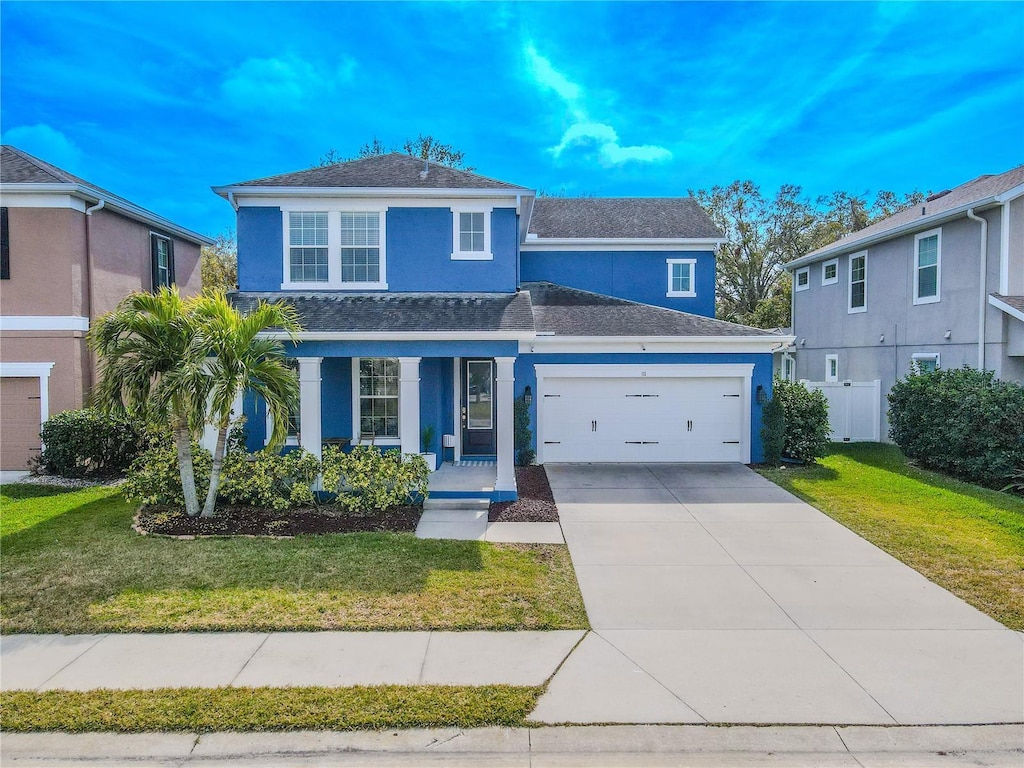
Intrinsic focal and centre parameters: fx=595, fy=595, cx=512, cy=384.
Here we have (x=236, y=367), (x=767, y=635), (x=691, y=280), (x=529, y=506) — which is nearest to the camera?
(x=767, y=635)

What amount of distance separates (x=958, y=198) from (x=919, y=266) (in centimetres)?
253

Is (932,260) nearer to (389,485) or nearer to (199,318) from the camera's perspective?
(389,485)

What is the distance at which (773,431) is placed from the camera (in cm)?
1354

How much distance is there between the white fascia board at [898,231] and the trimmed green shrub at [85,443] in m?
18.9

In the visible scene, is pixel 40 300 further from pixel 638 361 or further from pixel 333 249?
pixel 638 361

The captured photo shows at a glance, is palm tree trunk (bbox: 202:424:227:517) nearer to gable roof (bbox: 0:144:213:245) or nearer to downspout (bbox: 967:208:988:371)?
gable roof (bbox: 0:144:213:245)

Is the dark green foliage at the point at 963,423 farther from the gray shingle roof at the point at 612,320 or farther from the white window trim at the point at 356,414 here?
the white window trim at the point at 356,414

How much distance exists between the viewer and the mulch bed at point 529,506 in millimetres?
9565

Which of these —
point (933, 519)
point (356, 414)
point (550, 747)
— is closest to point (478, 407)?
point (356, 414)

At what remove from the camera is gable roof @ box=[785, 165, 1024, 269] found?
13.1 meters

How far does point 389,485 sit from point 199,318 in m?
3.87

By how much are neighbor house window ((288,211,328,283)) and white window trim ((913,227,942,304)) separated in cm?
1463

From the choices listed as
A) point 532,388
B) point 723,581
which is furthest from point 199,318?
point 723,581

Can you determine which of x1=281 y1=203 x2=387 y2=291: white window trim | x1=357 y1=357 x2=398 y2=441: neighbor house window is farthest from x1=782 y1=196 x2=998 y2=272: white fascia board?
x1=357 y1=357 x2=398 y2=441: neighbor house window
